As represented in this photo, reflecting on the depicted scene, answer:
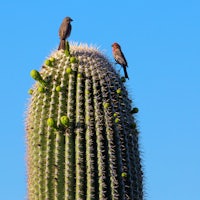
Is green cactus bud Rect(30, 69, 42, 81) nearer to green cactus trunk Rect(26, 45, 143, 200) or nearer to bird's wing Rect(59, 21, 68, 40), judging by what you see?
green cactus trunk Rect(26, 45, 143, 200)

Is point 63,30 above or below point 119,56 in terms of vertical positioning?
above

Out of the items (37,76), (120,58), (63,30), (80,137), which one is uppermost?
(63,30)

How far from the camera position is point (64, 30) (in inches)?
426

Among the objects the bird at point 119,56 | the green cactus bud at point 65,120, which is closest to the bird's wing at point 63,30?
the bird at point 119,56

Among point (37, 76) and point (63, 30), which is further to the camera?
point (63, 30)

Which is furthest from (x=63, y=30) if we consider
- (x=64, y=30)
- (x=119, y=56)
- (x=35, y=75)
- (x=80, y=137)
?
(x=80, y=137)

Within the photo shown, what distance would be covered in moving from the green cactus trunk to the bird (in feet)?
3.66

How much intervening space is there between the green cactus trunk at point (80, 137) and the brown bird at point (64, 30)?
0.78 m

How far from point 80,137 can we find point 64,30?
2409 millimetres

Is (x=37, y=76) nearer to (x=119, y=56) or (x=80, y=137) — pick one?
(x=80, y=137)

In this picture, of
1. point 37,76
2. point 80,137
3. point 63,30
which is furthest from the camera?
point 63,30

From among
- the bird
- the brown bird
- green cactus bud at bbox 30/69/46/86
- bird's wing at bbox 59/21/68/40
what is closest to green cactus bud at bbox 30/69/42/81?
green cactus bud at bbox 30/69/46/86

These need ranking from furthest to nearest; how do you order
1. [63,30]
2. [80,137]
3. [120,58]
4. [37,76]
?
[120,58] → [63,30] → [37,76] → [80,137]

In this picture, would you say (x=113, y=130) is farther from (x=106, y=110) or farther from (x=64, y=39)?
(x=64, y=39)
